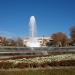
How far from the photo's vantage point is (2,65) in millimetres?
19812

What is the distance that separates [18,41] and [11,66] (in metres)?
108

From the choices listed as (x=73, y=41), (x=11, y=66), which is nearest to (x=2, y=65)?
(x=11, y=66)

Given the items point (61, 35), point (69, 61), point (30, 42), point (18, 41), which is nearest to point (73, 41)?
point (61, 35)

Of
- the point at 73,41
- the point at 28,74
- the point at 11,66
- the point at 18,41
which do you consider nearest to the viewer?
the point at 28,74

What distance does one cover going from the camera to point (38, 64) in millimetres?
19875

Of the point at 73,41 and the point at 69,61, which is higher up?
the point at 73,41

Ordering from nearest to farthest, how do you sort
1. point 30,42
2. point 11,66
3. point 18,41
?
1. point 11,66
2. point 30,42
3. point 18,41

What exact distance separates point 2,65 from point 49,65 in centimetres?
363

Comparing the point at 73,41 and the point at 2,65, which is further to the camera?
the point at 73,41

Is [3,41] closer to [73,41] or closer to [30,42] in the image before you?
[73,41]

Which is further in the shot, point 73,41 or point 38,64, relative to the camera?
point 73,41

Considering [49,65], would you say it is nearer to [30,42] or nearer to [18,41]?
[30,42]

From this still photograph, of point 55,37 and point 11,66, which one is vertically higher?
point 55,37

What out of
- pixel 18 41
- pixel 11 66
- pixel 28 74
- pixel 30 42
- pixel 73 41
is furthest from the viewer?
pixel 18 41
